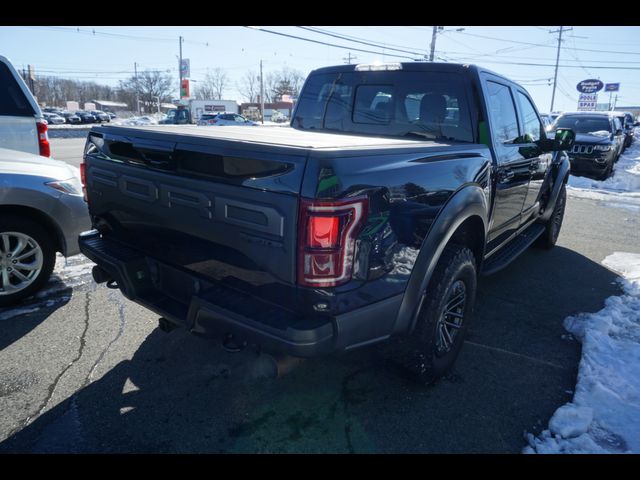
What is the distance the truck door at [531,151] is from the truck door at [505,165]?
95 mm

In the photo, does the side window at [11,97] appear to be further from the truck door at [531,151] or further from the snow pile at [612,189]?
the snow pile at [612,189]

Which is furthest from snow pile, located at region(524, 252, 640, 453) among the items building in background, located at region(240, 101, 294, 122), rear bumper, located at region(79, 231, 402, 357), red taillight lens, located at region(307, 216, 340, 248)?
building in background, located at region(240, 101, 294, 122)

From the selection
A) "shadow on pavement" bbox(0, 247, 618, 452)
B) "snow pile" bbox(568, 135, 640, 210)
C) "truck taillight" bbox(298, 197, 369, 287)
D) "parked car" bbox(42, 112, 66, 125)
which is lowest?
Answer: "shadow on pavement" bbox(0, 247, 618, 452)

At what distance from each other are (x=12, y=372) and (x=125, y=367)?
0.69 metres

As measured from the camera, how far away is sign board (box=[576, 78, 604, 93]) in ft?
128

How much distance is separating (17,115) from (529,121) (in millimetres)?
5895

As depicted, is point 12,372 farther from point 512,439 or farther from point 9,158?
point 512,439

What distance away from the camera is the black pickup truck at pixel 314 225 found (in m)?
1.80

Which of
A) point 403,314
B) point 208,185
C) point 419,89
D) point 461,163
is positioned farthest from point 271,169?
point 419,89

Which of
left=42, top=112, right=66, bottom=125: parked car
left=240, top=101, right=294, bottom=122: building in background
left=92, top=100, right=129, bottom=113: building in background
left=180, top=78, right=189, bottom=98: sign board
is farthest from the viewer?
left=92, top=100, right=129, bottom=113: building in background

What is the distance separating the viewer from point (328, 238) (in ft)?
5.80

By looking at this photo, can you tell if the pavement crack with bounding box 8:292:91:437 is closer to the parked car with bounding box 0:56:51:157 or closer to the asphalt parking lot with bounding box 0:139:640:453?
the asphalt parking lot with bounding box 0:139:640:453

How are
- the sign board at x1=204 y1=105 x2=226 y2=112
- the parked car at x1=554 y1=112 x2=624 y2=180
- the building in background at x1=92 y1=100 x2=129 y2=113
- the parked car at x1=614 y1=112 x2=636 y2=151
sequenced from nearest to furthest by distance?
1. the parked car at x1=554 y1=112 x2=624 y2=180
2. the parked car at x1=614 y1=112 x2=636 y2=151
3. the sign board at x1=204 y1=105 x2=226 y2=112
4. the building in background at x1=92 y1=100 x2=129 y2=113

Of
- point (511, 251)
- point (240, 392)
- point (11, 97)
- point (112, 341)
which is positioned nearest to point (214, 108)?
point (11, 97)
